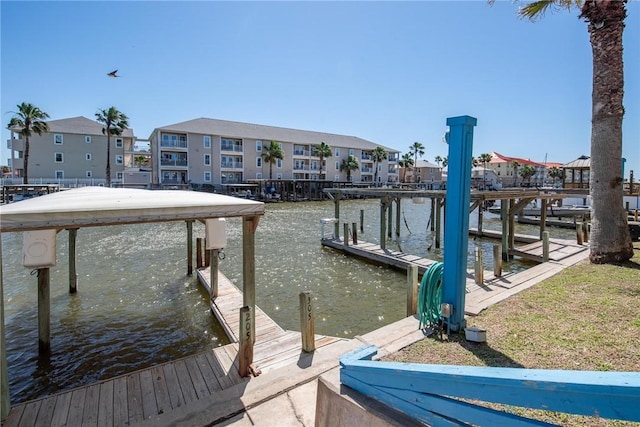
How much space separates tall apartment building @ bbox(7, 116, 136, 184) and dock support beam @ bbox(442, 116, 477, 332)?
47936mm

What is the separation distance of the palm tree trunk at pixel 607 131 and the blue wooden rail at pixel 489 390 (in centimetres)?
975

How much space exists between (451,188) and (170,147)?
46.2 m

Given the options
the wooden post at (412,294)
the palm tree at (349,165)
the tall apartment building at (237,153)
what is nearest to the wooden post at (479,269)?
the wooden post at (412,294)

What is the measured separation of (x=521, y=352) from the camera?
15.2ft

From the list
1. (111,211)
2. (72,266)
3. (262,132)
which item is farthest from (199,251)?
(262,132)

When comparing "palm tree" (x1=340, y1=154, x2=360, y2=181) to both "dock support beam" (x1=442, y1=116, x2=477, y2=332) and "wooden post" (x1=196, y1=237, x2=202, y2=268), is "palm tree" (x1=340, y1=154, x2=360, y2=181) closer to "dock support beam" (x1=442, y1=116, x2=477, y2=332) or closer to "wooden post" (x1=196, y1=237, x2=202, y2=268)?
"wooden post" (x1=196, y1=237, x2=202, y2=268)

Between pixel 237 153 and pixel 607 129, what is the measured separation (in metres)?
47.4

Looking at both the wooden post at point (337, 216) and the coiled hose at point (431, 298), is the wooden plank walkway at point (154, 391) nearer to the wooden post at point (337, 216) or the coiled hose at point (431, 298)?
the coiled hose at point (431, 298)

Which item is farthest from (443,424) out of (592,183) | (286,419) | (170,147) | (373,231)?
(170,147)

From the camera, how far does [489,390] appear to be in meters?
2.41

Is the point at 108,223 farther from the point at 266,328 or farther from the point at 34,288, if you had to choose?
the point at 34,288

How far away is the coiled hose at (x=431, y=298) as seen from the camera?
5.79 metres

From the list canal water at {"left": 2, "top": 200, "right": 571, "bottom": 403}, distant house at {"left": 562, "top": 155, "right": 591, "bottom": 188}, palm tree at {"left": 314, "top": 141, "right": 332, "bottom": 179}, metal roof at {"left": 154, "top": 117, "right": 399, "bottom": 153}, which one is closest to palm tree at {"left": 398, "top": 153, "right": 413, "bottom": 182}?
metal roof at {"left": 154, "top": 117, "right": 399, "bottom": 153}

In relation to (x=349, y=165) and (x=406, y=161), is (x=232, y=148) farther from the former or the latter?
(x=406, y=161)
